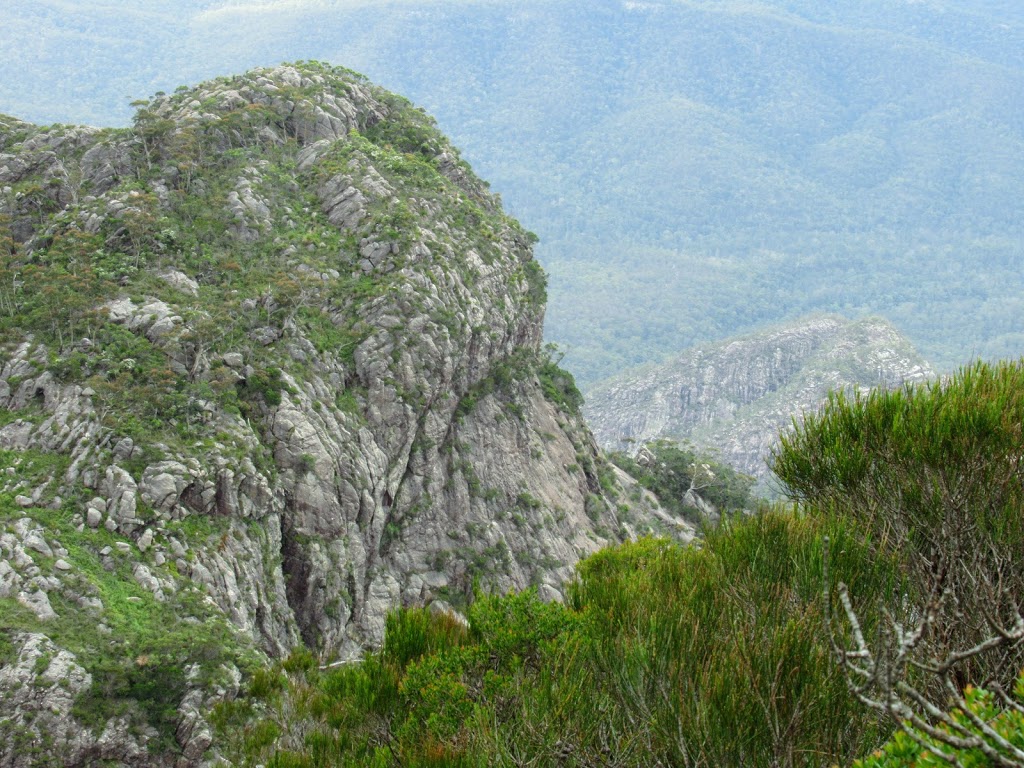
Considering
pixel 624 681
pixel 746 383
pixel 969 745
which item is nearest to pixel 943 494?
pixel 624 681

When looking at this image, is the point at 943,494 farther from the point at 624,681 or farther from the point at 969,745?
the point at 969,745

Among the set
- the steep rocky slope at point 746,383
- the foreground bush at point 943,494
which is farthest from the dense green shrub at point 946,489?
the steep rocky slope at point 746,383

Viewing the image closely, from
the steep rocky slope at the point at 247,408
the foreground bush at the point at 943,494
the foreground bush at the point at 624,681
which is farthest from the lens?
the steep rocky slope at the point at 247,408

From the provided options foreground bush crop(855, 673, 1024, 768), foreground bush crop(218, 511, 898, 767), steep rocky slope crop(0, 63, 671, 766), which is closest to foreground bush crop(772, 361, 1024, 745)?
foreground bush crop(218, 511, 898, 767)

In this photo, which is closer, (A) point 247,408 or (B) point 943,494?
(B) point 943,494

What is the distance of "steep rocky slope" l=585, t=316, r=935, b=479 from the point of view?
132875 millimetres

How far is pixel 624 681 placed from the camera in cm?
835

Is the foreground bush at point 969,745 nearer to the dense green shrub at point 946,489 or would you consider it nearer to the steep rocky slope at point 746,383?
the dense green shrub at point 946,489

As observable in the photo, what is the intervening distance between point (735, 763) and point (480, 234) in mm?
41592

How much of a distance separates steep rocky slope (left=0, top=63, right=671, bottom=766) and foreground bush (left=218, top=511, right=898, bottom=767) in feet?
34.3

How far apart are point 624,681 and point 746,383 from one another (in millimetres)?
149364

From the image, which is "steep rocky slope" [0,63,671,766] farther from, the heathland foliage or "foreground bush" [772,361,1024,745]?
"foreground bush" [772,361,1024,745]

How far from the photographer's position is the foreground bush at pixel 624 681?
7125 mm

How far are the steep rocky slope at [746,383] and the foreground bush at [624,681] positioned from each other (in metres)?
118
